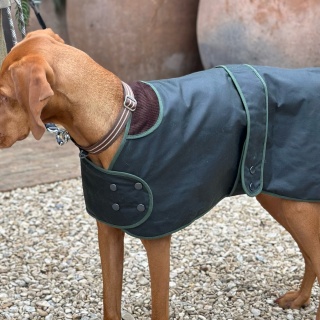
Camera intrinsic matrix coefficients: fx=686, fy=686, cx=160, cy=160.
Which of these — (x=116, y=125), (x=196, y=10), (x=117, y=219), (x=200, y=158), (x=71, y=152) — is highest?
(x=116, y=125)

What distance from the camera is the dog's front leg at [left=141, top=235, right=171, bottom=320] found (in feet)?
9.02

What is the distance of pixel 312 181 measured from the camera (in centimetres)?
290

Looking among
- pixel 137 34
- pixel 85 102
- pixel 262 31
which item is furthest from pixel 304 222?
pixel 137 34

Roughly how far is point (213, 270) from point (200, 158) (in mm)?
1451

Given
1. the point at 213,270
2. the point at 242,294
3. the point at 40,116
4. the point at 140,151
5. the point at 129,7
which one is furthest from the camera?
the point at 129,7

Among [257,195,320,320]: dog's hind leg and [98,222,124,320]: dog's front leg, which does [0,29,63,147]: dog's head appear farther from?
[257,195,320,320]: dog's hind leg

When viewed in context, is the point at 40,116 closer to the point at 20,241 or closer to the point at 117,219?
the point at 117,219

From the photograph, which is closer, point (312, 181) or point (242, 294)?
point (312, 181)

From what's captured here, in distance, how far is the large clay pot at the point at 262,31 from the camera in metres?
6.21

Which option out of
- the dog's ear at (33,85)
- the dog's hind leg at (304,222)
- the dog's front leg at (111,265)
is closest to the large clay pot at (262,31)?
the dog's hind leg at (304,222)

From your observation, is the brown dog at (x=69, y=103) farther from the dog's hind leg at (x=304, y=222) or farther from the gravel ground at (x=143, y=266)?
the gravel ground at (x=143, y=266)

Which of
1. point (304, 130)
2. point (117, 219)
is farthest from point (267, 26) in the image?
point (117, 219)

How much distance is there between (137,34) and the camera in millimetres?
7152

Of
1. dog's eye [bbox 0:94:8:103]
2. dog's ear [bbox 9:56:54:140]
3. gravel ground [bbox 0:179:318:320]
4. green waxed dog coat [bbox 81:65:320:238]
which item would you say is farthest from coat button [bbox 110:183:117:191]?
gravel ground [bbox 0:179:318:320]
